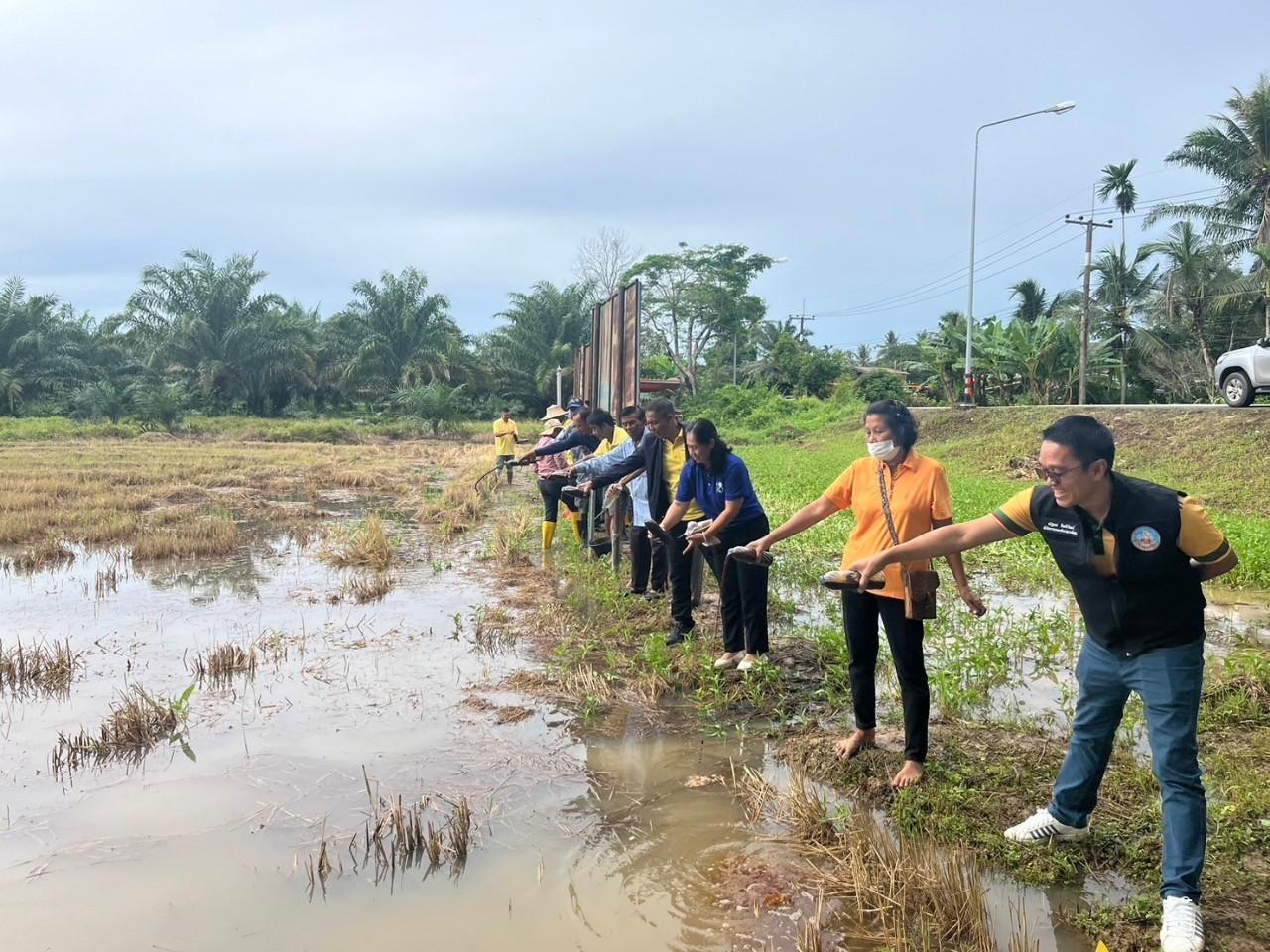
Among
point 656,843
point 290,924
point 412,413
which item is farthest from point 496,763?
point 412,413

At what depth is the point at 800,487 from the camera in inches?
588

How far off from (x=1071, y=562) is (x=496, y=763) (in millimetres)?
2726

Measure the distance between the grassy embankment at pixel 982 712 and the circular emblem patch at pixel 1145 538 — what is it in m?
1.19

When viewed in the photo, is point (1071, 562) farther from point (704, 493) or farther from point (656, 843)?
point (704, 493)

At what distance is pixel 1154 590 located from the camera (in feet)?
9.41

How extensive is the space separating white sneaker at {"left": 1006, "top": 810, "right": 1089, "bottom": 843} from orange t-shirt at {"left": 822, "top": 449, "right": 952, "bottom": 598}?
0.94 metres

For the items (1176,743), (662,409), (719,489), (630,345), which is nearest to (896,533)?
(1176,743)

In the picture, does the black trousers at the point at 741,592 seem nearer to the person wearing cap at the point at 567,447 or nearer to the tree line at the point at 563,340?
the person wearing cap at the point at 567,447

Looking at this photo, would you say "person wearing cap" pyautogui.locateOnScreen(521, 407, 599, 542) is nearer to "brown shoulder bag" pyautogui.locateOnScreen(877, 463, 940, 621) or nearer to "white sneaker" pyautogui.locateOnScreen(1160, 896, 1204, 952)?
"brown shoulder bag" pyautogui.locateOnScreen(877, 463, 940, 621)

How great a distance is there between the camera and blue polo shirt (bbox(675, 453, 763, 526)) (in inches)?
218

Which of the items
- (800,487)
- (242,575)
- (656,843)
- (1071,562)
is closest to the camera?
(1071,562)

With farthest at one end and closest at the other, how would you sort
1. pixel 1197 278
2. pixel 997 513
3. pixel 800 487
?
pixel 1197 278
pixel 800 487
pixel 997 513

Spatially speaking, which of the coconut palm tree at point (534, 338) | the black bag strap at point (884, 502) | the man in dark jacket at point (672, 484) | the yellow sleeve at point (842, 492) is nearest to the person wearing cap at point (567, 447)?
the man in dark jacket at point (672, 484)

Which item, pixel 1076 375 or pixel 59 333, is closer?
pixel 1076 375
